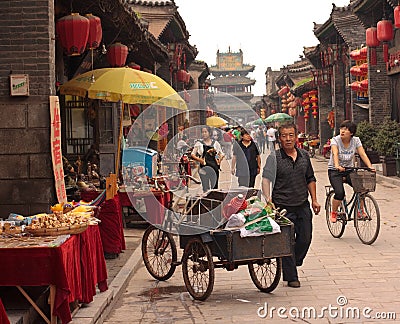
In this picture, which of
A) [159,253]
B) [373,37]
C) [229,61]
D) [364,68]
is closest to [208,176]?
[159,253]

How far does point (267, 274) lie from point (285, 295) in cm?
33

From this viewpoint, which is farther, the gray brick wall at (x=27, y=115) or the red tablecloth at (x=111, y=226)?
the red tablecloth at (x=111, y=226)

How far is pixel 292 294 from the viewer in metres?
7.16

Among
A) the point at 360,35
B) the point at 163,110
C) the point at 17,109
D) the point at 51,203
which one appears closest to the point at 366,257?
the point at 51,203

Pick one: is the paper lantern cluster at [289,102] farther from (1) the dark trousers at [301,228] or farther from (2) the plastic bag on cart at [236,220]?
(2) the plastic bag on cart at [236,220]

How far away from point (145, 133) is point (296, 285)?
14737 mm

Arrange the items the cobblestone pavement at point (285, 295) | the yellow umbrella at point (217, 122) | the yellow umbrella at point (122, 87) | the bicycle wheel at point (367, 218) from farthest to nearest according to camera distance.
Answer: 1. the yellow umbrella at point (217, 122)
2. the yellow umbrella at point (122, 87)
3. the bicycle wheel at point (367, 218)
4. the cobblestone pavement at point (285, 295)

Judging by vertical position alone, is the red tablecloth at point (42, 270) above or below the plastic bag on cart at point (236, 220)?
below

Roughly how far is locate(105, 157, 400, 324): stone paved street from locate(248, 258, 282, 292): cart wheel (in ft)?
0.30

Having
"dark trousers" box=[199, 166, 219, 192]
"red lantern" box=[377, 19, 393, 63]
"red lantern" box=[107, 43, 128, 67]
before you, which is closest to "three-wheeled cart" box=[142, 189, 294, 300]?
"red lantern" box=[107, 43, 128, 67]

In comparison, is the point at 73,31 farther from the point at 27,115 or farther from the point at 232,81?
the point at 232,81

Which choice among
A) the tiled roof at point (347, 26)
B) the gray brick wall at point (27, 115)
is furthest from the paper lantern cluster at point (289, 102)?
the gray brick wall at point (27, 115)

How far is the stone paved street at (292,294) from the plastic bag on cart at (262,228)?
65cm

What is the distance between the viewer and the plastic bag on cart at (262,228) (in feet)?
22.4
